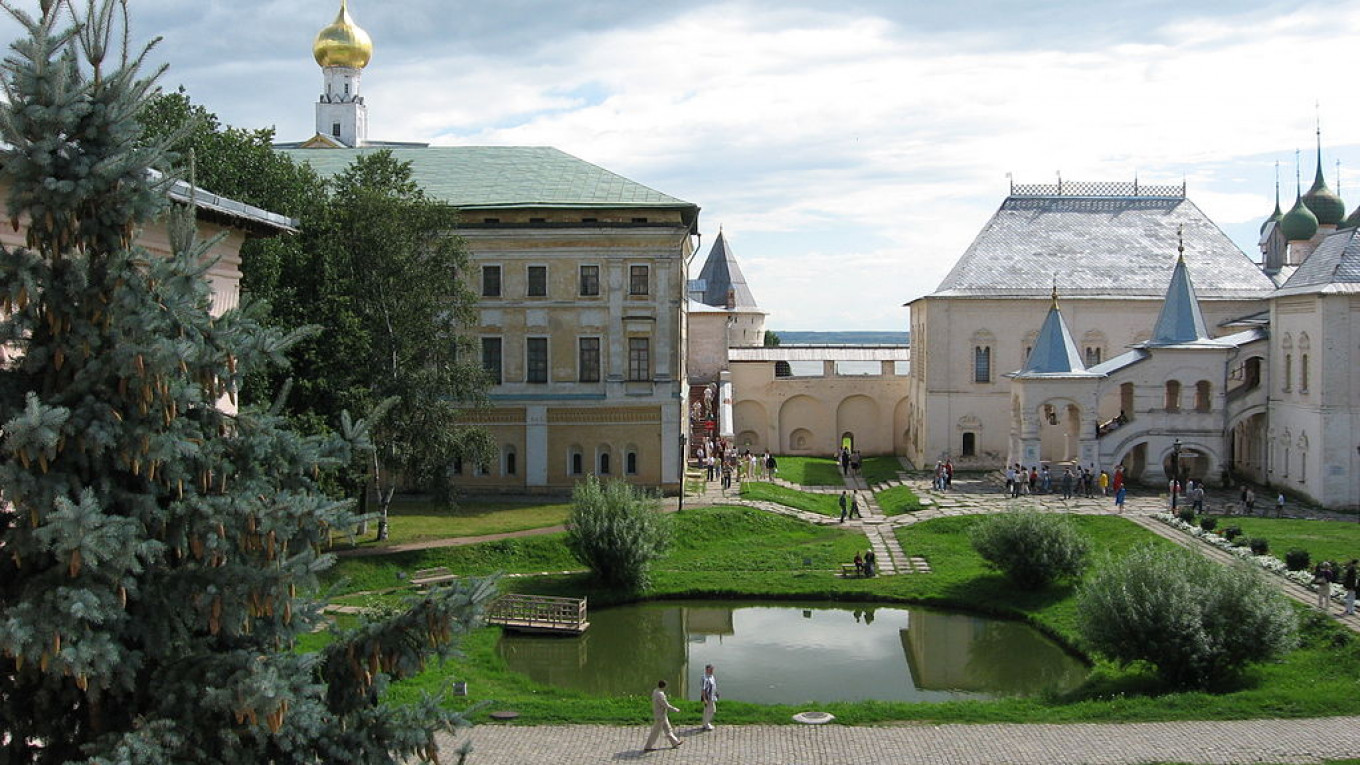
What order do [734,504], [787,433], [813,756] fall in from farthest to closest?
[787,433] → [734,504] → [813,756]

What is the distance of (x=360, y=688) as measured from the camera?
9.05 m

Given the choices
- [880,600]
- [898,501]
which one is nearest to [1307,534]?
[898,501]

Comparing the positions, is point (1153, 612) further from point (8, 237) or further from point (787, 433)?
point (787, 433)

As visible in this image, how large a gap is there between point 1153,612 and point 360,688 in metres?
14.9

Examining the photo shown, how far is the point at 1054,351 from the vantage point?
4388 cm

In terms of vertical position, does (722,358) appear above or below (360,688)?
above

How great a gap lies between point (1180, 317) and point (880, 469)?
13.0 m

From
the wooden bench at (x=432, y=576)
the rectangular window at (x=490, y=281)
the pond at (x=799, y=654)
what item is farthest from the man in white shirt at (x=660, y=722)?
the rectangular window at (x=490, y=281)

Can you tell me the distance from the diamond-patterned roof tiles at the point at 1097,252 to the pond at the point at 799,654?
2434 cm

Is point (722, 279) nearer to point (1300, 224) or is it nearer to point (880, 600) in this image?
point (1300, 224)

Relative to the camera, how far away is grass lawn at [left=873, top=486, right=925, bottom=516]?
3825 cm

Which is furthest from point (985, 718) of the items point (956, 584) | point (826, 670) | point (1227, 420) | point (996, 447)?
point (996, 447)

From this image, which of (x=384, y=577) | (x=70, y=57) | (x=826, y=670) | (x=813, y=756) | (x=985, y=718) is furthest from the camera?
(x=384, y=577)

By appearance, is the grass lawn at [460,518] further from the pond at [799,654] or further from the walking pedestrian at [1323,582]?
the walking pedestrian at [1323,582]
